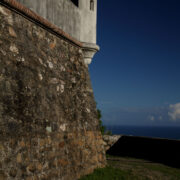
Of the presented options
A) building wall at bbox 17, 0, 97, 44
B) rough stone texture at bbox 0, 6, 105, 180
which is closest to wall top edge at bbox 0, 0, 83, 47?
rough stone texture at bbox 0, 6, 105, 180

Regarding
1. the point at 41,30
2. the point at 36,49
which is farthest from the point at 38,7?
the point at 36,49

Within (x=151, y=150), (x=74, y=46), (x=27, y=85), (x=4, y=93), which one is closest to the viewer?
(x=4, y=93)

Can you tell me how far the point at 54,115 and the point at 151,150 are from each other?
7.77m

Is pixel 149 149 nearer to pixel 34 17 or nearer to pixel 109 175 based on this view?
pixel 109 175

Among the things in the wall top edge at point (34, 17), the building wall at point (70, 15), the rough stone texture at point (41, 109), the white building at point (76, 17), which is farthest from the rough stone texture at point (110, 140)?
the wall top edge at point (34, 17)

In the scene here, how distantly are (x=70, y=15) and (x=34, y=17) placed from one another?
2.43 m

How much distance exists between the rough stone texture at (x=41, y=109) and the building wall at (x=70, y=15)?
63 centimetres

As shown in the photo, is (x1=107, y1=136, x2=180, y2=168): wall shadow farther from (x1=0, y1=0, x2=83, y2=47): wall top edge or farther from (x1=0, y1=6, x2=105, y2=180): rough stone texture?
(x1=0, y1=0, x2=83, y2=47): wall top edge

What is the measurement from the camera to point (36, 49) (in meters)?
6.03

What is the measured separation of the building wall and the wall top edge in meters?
0.31

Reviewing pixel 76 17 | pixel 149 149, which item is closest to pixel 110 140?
pixel 149 149

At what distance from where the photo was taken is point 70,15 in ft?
26.9

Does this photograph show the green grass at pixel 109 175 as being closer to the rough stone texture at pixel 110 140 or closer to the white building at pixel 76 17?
the white building at pixel 76 17

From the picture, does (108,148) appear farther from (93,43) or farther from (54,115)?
(54,115)
